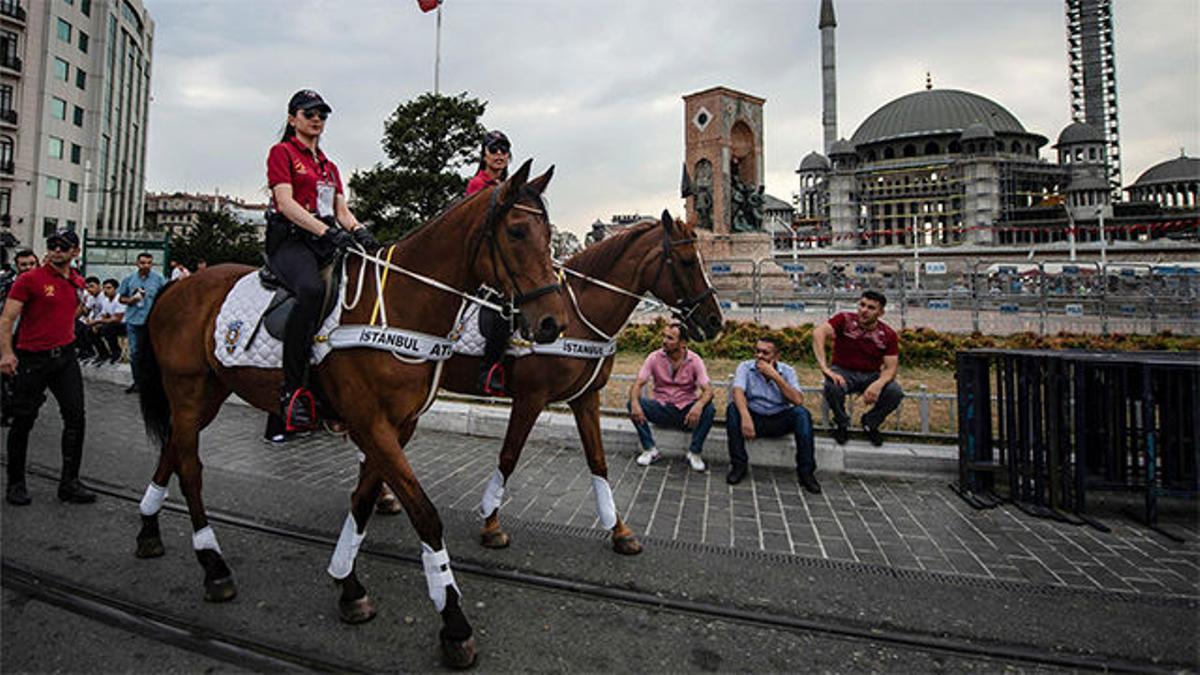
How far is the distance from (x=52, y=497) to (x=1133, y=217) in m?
103

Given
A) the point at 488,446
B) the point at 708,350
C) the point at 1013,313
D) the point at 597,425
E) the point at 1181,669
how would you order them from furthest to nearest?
1. the point at 1013,313
2. the point at 708,350
3. the point at 488,446
4. the point at 597,425
5. the point at 1181,669

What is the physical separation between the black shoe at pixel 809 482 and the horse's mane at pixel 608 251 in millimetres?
3103

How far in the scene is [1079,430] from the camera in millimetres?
5324

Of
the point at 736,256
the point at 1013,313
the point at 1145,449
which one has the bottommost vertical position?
the point at 1145,449

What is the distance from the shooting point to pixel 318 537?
4574 millimetres

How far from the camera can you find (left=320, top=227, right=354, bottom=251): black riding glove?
3490mm

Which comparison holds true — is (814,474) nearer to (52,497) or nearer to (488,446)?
(488,446)

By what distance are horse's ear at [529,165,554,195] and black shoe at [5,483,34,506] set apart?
5.52 meters

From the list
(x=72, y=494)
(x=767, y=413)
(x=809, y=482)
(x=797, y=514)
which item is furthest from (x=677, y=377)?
(x=72, y=494)

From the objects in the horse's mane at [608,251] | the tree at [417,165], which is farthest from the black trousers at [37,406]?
the tree at [417,165]

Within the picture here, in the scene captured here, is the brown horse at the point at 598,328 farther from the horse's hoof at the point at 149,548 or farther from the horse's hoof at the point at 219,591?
the horse's hoof at the point at 149,548

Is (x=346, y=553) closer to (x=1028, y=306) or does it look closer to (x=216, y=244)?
(x=1028, y=306)

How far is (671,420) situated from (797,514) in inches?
83.0

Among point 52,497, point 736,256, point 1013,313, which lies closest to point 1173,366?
point 52,497
